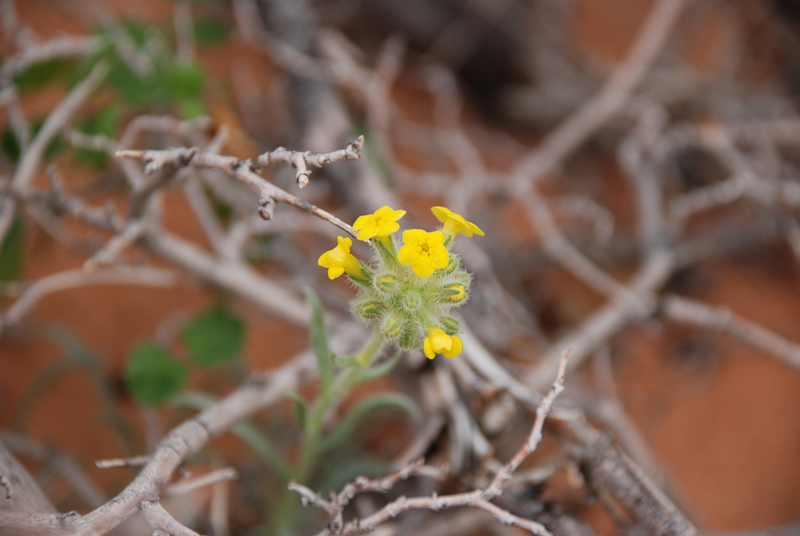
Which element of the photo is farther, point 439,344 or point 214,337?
point 214,337

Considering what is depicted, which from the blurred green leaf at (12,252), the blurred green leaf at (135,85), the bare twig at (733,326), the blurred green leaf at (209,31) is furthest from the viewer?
the blurred green leaf at (209,31)

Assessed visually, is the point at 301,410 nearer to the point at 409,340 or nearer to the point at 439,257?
the point at 409,340

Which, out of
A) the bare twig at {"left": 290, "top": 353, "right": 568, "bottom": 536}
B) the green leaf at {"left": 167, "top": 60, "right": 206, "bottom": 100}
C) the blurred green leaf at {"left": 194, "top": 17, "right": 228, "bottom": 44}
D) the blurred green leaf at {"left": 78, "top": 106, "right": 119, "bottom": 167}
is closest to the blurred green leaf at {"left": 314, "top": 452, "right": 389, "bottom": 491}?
the bare twig at {"left": 290, "top": 353, "right": 568, "bottom": 536}

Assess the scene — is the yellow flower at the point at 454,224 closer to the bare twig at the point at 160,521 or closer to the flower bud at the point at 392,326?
the flower bud at the point at 392,326

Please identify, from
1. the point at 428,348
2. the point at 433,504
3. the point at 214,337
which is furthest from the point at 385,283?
the point at 214,337

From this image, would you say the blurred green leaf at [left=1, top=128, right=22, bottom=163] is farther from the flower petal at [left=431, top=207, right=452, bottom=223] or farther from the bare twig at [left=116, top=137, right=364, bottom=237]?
the flower petal at [left=431, top=207, right=452, bottom=223]

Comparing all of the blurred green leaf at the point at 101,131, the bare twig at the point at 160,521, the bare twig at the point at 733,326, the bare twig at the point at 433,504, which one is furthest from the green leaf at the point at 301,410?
the bare twig at the point at 733,326
